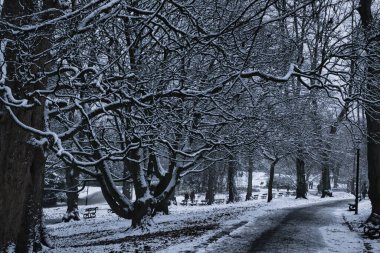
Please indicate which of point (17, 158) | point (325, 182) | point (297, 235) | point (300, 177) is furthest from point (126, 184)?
point (17, 158)

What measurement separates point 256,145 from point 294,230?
12.1 feet

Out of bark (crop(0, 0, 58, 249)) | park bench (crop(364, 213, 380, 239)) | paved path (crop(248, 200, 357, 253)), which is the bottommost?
paved path (crop(248, 200, 357, 253))

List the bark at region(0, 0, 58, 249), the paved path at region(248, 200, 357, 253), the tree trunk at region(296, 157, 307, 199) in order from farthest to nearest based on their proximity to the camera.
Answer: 1. the tree trunk at region(296, 157, 307, 199)
2. the paved path at region(248, 200, 357, 253)
3. the bark at region(0, 0, 58, 249)

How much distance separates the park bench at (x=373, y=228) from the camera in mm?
11797

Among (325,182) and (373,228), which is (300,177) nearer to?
(325,182)

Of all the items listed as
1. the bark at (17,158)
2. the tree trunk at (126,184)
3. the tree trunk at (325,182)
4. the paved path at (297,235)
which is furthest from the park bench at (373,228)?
the tree trunk at (325,182)

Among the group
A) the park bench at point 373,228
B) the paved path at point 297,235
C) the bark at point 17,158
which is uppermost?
the bark at point 17,158

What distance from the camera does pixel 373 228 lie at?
11.8 metres

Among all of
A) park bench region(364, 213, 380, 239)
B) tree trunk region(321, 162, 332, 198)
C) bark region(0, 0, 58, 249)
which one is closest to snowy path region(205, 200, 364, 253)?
park bench region(364, 213, 380, 239)

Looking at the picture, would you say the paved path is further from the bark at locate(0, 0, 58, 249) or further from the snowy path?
the bark at locate(0, 0, 58, 249)

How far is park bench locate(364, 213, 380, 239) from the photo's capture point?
11.8 m

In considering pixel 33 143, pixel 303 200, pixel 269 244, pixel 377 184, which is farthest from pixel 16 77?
pixel 303 200

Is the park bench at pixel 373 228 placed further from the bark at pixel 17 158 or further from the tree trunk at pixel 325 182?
the tree trunk at pixel 325 182

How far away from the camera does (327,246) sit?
10.5 meters
